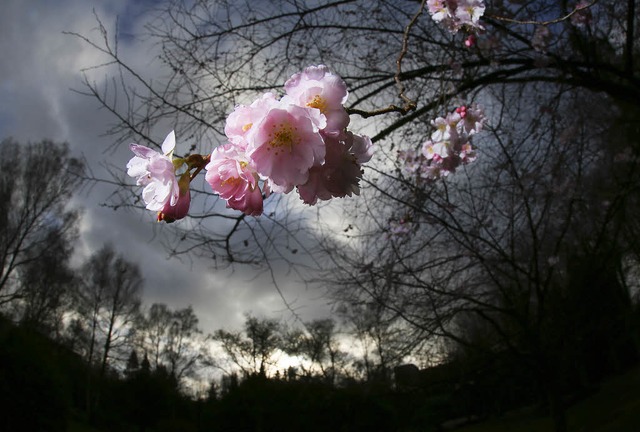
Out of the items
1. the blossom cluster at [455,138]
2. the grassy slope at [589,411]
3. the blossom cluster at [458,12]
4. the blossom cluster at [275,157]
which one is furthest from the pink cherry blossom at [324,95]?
the grassy slope at [589,411]

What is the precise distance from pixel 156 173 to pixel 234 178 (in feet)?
0.46

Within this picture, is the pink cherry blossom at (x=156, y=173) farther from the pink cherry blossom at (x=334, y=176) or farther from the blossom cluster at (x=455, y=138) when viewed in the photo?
the blossom cluster at (x=455, y=138)

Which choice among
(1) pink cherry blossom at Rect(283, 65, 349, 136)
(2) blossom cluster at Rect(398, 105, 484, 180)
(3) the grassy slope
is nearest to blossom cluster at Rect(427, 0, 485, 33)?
(2) blossom cluster at Rect(398, 105, 484, 180)

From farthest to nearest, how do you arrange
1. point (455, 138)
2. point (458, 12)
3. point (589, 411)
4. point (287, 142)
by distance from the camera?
point (589, 411), point (455, 138), point (458, 12), point (287, 142)

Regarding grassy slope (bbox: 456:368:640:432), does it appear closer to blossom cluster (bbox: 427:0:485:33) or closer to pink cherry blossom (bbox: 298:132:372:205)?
blossom cluster (bbox: 427:0:485:33)

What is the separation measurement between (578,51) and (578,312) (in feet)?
8.68

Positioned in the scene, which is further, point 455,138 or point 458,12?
point 455,138

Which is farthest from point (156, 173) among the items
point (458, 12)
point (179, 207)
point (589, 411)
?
point (589, 411)

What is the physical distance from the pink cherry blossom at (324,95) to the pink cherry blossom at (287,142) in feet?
0.15

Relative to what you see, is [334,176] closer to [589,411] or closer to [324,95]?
[324,95]

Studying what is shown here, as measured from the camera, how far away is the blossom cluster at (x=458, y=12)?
2961 millimetres

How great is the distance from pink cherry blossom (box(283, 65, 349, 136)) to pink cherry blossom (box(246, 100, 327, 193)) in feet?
0.15

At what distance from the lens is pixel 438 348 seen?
4.67m

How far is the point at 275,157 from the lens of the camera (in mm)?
801
